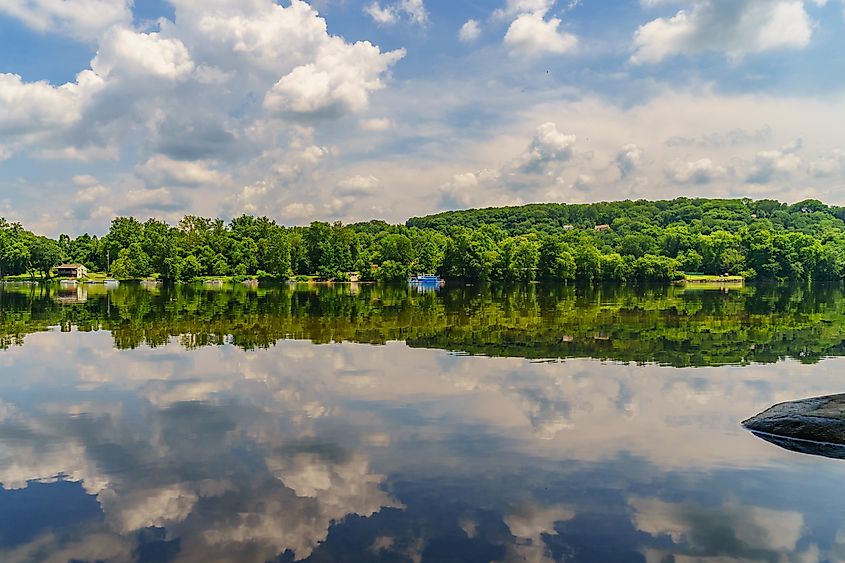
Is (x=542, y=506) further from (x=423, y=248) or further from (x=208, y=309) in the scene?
(x=423, y=248)

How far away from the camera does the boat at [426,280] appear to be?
139 metres

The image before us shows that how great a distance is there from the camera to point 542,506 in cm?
1116

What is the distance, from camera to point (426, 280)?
14450 centimetres

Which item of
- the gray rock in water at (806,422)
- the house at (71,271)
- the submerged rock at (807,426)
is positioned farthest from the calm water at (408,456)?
the house at (71,271)

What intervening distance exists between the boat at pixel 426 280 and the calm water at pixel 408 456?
109m

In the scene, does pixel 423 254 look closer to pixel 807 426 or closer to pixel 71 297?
pixel 71 297

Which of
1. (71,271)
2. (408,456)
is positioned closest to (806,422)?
(408,456)

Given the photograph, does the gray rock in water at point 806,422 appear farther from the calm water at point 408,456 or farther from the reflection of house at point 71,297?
the reflection of house at point 71,297

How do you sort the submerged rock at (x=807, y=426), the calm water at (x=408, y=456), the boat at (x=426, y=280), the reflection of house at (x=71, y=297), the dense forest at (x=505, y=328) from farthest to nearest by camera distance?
the boat at (x=426, y=280), the reflection of house at (x=71, y=297), the dense forest at (x=505, y=328), the submerged rock at (x=807, y=426), the calm water at (x=408, y=456)

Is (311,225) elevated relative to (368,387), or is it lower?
elevated

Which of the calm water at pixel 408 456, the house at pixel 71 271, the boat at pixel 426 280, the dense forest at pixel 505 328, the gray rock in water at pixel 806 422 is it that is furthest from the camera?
the house at pixel 71 271

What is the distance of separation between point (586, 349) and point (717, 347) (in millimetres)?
6574

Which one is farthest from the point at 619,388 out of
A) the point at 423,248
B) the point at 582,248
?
the point at 423,248

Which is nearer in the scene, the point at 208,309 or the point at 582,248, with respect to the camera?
the point at 208,309
